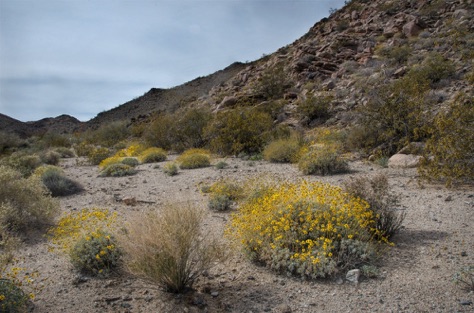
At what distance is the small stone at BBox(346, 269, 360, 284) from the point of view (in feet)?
14.8

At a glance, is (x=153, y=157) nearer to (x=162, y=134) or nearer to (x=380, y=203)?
(x=162, y=134)

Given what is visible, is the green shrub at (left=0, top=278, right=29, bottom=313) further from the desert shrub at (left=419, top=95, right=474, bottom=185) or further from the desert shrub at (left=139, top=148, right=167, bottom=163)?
the desert shrub at (left=139, top=148, right=167, bottom=163)

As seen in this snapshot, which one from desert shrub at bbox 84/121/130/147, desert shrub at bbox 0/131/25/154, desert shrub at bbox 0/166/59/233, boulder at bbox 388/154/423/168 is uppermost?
desert shrub at bbox 0/131/25/154

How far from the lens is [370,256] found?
498 cm

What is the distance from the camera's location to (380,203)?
5941mm

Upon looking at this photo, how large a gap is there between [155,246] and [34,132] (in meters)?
54.9

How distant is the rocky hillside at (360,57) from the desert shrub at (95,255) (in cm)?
1317

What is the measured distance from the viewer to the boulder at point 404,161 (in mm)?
10492

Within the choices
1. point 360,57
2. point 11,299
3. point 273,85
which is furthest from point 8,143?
point 11,299

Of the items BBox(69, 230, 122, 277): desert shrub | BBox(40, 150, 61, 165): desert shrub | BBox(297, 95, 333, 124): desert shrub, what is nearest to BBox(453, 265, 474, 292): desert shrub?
BBox(69, 230, 122, 277): desert shrub

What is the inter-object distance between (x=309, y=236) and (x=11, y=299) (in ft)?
11.4

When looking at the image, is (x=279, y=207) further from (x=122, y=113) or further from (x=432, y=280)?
(x=122, y=113)

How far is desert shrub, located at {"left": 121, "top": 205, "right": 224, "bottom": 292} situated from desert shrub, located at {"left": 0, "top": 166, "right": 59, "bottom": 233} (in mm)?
3430

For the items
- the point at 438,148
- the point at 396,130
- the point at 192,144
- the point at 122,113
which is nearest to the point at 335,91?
the point at 192,144
